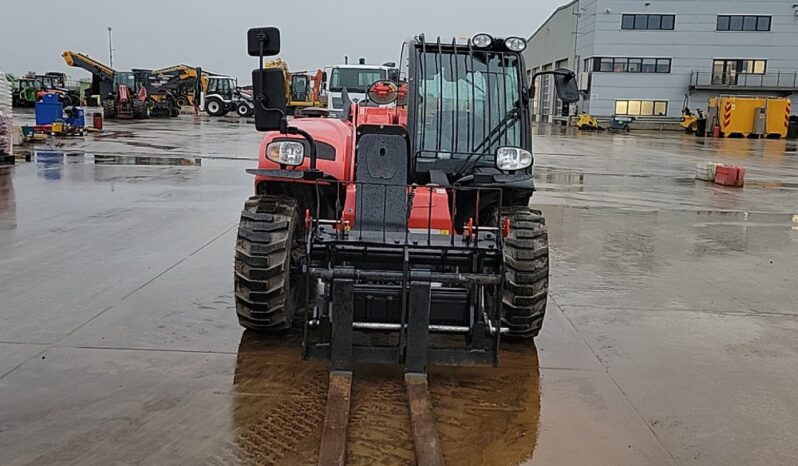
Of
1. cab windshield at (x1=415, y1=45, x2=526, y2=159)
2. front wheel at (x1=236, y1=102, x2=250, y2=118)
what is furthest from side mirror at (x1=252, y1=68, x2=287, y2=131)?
front wheel at (x1=236, y1=102, x2=250, y2=118)

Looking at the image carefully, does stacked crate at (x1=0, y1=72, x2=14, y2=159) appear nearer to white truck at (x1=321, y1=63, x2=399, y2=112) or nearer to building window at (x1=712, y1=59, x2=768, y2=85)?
white truck at (x1=321, y1=63, x2=399, y2=112)

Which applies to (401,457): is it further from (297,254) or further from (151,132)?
(151,132)

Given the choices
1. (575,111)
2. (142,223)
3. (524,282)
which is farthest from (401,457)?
(575,111)

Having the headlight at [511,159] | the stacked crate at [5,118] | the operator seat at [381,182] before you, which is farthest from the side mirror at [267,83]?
the stacked crate at [5,118]

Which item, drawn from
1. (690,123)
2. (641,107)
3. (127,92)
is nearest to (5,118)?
(127,92)

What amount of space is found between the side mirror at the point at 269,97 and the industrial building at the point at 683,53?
4885 cm

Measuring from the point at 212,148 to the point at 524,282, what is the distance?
19.0m

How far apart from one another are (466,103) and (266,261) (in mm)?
1977

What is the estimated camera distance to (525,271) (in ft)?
15.5

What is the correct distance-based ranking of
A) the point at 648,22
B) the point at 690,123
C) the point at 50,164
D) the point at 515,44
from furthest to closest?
the point at 648,22, the point at 690,123, the point at 50,164, the point at 515,44

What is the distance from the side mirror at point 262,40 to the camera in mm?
4242

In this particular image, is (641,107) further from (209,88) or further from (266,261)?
(266,261)

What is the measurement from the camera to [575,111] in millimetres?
52750

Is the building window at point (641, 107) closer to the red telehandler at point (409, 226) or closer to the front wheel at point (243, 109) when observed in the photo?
the front wheel at point (243, 109)
